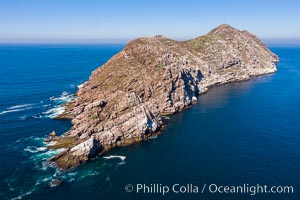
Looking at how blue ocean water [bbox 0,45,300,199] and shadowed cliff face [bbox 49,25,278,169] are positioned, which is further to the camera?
shadowed cliff face [bbox 49,25,278,169]

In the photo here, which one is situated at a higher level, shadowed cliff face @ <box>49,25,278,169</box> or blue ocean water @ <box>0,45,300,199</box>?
shadowed cliff face @ <box>49,25,278,169</box>

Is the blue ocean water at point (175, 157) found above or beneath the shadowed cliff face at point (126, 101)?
beneath

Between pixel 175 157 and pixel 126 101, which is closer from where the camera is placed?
pixel 175 157

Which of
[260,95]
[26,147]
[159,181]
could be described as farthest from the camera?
[260,95]

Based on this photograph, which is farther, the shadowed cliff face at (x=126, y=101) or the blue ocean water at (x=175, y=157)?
the shadowed cliff face at (x=126, y=101)

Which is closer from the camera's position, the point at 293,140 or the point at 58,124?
the point at 293,140

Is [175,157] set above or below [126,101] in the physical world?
below

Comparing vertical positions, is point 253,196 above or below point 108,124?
below

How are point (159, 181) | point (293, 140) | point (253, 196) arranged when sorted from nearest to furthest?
point (253, 196)
point (159, 181)
point (293, 140)

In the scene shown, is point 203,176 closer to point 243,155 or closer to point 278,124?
point 243,155

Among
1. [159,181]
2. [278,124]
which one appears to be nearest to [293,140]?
[278,124]
